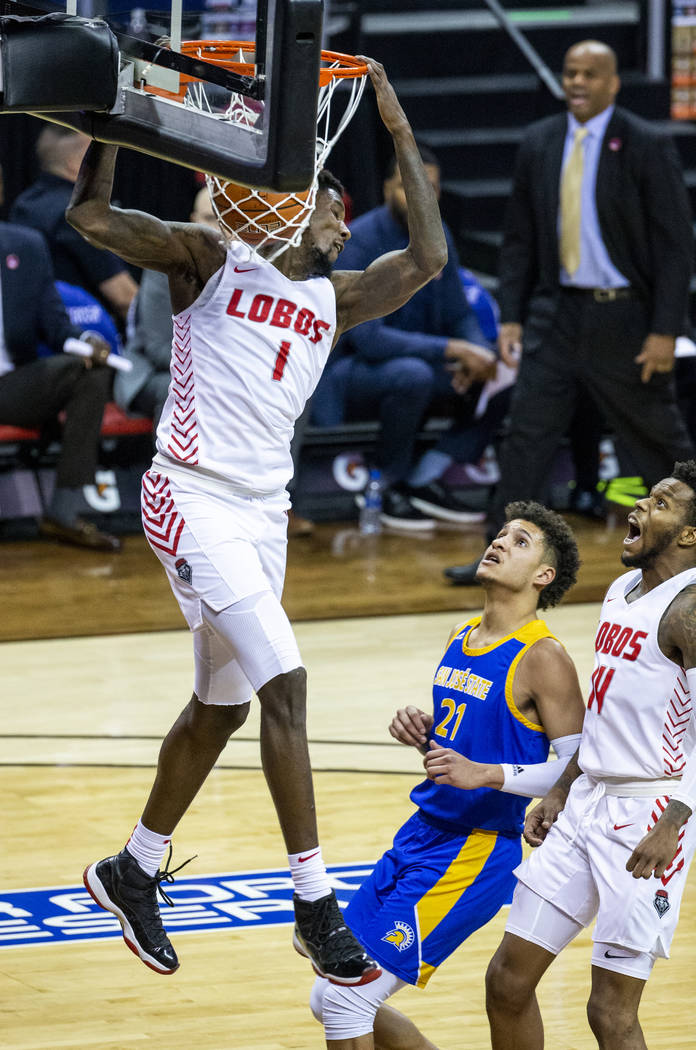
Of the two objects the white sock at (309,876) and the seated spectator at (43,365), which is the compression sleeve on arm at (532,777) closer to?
the white sock at (309,876)

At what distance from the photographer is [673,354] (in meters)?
9.03

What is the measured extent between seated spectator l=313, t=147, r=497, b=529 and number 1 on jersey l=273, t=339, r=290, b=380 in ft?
18.0

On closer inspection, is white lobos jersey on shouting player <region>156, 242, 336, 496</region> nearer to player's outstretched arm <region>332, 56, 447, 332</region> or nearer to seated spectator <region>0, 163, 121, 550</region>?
player's outstretched arm <region>332, 56, 447, 332</region>

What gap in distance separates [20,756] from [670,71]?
873 cm

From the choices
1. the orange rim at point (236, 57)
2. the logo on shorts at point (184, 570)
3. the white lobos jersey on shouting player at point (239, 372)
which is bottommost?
the logo on shorts at point (184, 570)

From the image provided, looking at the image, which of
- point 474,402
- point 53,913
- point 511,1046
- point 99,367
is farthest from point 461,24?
point 511,1046

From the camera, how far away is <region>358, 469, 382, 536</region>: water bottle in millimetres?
10711

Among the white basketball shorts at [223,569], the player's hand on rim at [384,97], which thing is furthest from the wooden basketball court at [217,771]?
the player's hand on rim at [384,97]

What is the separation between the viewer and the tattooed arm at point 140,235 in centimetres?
447

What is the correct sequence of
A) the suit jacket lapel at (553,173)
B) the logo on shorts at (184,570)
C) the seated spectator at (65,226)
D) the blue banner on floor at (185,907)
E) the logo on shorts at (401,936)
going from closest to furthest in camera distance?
the logo on shorts at (401,936) → the logo on shorts at (184,570) → the blue banner on floor at (185,907) → the suit jacket lapel at (553,173) → the seated spectator at (65,226)

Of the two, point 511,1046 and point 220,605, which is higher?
point 220,605

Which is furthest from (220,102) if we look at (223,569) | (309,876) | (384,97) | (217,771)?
(217,771)

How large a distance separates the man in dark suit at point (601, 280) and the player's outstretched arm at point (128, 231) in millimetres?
4520

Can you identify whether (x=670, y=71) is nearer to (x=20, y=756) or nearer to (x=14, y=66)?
(x=20, y=756)
